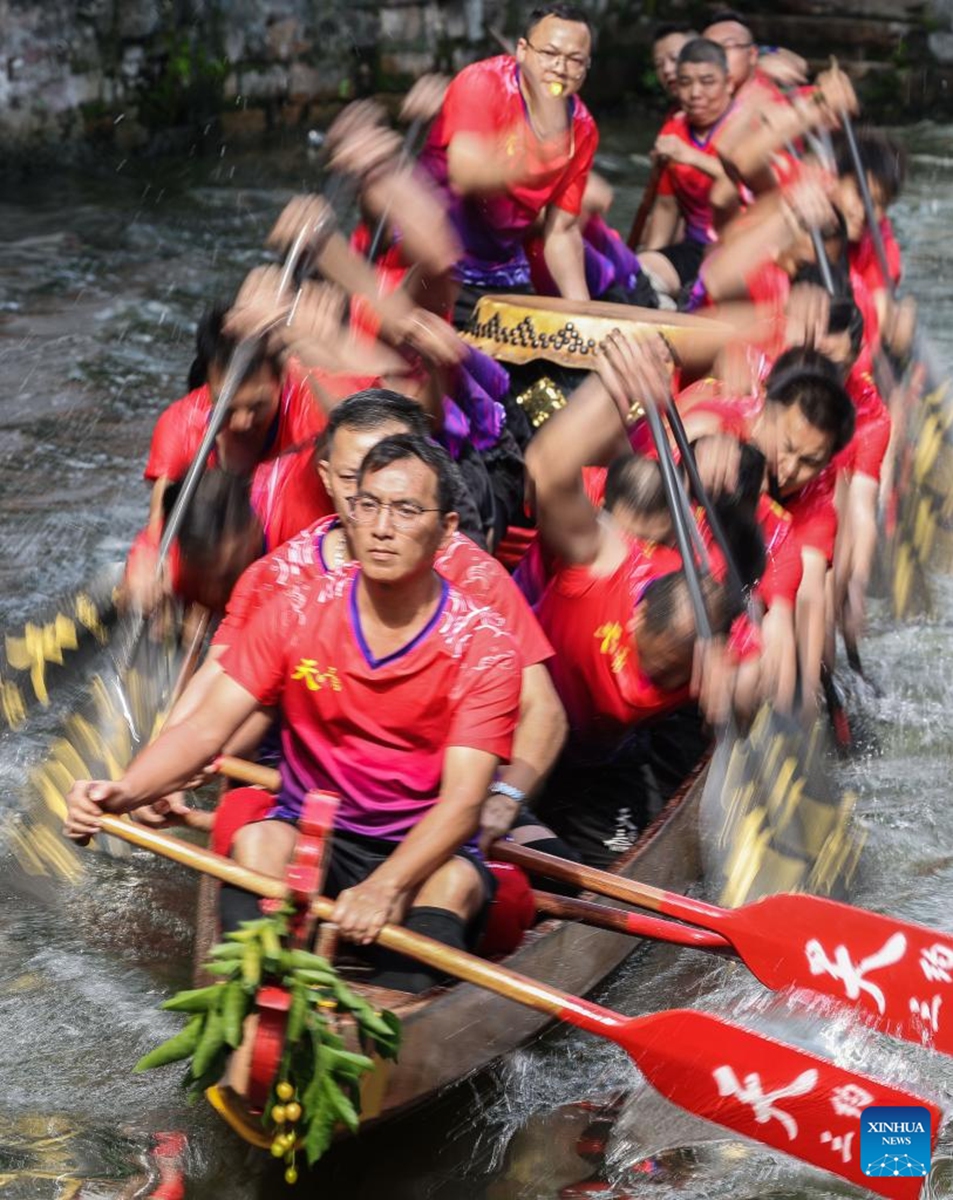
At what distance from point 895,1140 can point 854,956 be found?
22.3 inches

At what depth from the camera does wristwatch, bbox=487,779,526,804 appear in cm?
374

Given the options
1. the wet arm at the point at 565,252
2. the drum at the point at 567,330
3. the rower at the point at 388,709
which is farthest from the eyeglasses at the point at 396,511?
the wet arm at the point at 565,252

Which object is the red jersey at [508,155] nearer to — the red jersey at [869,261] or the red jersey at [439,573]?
the red jersey at [869,261]

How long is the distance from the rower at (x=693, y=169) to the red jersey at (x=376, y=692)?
13.4 feet

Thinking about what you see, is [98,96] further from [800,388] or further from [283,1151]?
[283,1151]

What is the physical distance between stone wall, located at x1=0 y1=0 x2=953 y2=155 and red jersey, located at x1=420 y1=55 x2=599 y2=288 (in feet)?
20.3

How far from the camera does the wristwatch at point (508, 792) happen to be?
12.3ft

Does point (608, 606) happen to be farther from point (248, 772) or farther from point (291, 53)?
point (291, 53)

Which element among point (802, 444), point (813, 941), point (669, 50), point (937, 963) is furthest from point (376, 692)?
point (669, 50)

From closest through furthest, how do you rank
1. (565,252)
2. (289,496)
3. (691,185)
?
(289,496), (565,252), (691,185)

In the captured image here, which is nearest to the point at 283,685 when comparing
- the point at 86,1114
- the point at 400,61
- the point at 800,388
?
the point at 86,1114

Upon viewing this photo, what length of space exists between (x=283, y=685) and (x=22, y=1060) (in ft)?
3.78

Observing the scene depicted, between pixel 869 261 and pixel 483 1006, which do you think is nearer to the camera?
pixel 483 1006

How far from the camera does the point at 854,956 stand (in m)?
3.74
